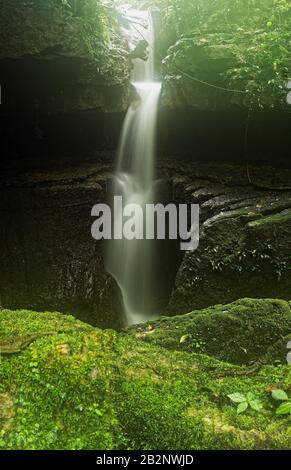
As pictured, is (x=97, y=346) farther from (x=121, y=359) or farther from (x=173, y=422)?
(x=173, y=422)

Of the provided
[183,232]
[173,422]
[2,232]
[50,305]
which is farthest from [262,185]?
[173,422]

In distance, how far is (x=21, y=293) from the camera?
26.3 ft

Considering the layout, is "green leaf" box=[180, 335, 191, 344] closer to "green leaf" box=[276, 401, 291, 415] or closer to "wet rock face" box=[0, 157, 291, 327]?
"green leaf" box=[276, 401, 291, 415]

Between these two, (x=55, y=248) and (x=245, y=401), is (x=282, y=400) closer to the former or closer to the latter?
(x=245, y=401)

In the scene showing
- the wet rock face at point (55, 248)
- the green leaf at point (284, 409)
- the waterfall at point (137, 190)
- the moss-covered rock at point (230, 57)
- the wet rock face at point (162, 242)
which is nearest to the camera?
the green leaf at point (284, 409)

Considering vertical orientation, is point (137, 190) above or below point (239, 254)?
above

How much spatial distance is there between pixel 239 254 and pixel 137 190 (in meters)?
4.14

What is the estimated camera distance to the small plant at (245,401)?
7.75 ft

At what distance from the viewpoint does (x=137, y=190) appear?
9.89m

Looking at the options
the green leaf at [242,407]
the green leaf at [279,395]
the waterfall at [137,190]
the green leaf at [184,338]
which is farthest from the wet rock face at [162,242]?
the green leaf at [242,407]

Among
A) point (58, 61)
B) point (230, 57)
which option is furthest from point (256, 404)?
point (58, 61)

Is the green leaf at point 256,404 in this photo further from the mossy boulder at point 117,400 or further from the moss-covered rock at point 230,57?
the moss-covered rock at point 230,57

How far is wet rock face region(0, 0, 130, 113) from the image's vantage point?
7.17 m
